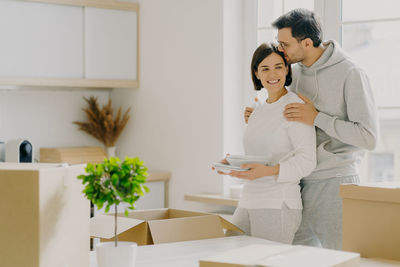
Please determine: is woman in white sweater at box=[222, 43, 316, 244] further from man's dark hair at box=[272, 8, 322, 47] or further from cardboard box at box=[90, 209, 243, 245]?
cardboard box at box=[90, 209, 243, 245]

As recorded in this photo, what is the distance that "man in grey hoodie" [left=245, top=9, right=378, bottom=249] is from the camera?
2.07 m

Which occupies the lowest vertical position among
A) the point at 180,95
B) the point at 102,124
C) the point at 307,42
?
the point at 102,124

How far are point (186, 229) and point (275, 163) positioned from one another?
500 millimetres

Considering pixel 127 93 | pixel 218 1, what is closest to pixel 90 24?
pixel 127 93

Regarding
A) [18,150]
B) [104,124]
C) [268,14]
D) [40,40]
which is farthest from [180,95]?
[18,150]

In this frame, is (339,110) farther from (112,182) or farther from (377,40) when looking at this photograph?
(112,182)

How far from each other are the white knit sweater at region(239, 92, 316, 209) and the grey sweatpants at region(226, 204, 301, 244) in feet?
0.06

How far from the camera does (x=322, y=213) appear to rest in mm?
2166

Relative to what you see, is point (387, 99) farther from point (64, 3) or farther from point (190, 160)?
point (64, 3)

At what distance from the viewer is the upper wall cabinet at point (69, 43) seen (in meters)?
3.27

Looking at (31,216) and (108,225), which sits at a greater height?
(31,216)

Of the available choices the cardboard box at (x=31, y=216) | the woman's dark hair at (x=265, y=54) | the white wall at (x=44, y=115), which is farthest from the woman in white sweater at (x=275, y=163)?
the white wall at (x=44, y=115)

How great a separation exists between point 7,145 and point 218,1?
1.39m

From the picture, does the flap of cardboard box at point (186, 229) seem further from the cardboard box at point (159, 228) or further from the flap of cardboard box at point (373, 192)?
the flap of cardboard box at point (373, 192)
